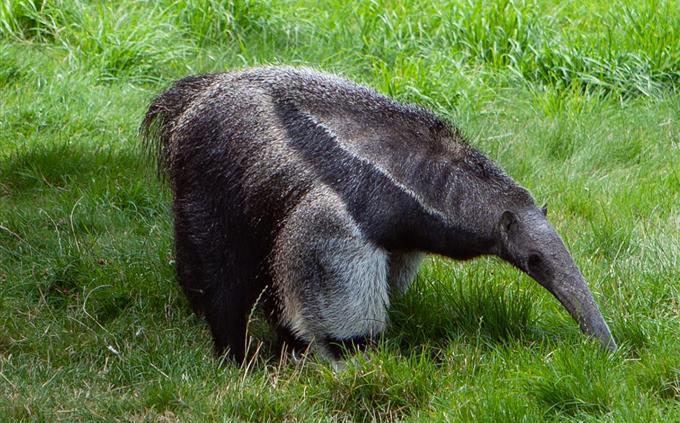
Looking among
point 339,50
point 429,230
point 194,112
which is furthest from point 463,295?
point 339,50

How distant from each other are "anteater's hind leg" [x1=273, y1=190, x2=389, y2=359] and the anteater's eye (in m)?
0.69

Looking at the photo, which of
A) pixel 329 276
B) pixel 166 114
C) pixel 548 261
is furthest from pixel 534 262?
pixel 166 114

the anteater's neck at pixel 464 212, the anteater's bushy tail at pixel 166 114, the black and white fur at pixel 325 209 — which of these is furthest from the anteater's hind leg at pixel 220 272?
the anteater's neck at pixel 464 212

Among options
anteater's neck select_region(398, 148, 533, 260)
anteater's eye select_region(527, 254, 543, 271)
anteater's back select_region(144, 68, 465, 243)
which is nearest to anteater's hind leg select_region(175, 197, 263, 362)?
anteater's back select_region(144, 68, 465, 243)

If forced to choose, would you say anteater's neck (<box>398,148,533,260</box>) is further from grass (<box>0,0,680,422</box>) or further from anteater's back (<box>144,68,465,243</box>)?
grass (<box>0,0,680,422</box>)

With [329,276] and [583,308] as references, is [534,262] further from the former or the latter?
[329,276]

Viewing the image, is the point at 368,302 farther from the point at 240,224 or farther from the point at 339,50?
the point at 339,50

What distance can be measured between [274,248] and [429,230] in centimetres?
77

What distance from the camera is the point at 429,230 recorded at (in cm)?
579

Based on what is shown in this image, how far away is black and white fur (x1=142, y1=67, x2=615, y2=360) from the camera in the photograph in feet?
18.7

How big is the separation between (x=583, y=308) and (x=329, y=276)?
3.88 feet

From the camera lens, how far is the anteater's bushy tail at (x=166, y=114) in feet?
21.5

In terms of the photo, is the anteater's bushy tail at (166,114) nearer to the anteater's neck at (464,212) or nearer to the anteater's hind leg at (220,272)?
the anteater's hind leg at (220,272)

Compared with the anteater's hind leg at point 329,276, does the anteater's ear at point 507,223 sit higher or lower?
higher
